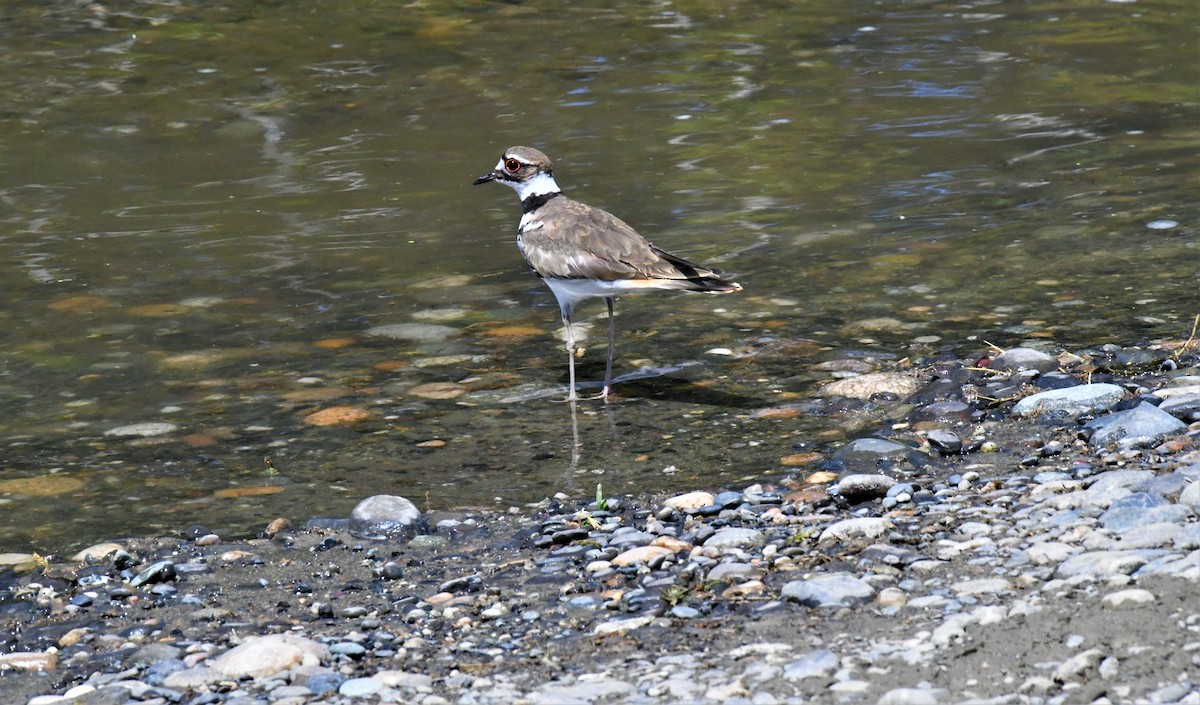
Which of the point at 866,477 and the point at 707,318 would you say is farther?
the point at 707,318

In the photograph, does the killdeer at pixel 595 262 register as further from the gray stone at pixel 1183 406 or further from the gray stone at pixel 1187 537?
the gray stone at pixel 1187 537

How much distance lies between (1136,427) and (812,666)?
2581 millimetres

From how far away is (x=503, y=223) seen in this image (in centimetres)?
1172

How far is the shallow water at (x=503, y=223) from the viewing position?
23.7ft

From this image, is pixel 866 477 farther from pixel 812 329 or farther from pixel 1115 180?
pixel 1115 180

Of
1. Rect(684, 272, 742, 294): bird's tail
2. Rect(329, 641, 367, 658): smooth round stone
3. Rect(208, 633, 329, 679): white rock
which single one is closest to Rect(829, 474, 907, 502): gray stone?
Rect(684, 272, 742, 294): bird's tail

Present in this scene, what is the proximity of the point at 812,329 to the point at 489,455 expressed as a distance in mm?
2462

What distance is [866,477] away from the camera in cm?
596

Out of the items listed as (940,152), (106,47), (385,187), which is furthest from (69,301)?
(106,47)

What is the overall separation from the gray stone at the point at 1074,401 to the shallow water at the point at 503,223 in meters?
0.94

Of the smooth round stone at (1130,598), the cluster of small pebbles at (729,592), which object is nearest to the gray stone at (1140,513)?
the cluster of small pebbles at (729,592)

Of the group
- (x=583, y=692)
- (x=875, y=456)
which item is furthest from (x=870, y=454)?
(x=583, y=692)

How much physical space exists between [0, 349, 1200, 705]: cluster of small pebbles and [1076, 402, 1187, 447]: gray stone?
15 mm

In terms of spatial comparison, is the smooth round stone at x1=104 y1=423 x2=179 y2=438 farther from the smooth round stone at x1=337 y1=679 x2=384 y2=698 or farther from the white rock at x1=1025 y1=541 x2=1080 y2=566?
the white rock at x1=1025 y1=541 x2=1080 y2=566
